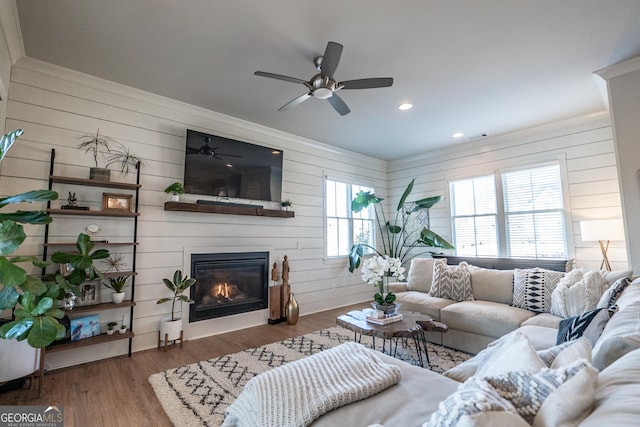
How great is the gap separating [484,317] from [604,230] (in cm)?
206

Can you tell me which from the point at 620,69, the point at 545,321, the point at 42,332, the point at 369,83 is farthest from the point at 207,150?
the point at 620,69

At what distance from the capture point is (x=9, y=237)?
5.17 feet

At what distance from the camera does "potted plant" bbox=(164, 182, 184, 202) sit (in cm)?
345

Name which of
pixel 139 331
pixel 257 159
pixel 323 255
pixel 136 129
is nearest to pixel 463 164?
pixel 323 255

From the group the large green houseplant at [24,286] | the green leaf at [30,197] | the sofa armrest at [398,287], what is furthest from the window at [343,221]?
the green leaf at [30,197]

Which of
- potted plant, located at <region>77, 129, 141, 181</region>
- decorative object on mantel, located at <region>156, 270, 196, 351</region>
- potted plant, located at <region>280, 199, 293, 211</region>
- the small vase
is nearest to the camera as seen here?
potted plant, located at <region>77, 129, 141, 181</region>

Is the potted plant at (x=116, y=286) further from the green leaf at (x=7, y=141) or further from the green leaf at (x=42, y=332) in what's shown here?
the green leaf at (x=7, y=141)

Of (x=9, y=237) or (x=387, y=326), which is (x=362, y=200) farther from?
(x=9, y=237)

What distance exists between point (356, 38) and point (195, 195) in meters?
2.65

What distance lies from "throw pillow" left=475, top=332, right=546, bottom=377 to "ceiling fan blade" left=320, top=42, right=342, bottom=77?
2.13 metres

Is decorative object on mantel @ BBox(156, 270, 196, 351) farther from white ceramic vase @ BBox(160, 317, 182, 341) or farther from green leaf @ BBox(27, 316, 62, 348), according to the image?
green leaf @ BBox(27, 316, 62, 348)

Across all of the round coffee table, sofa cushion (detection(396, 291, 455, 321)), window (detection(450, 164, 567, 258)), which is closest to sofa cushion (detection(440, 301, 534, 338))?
sofa cushion (detection(396, 291, 455, 321))

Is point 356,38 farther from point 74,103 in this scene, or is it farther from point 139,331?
point 139,331

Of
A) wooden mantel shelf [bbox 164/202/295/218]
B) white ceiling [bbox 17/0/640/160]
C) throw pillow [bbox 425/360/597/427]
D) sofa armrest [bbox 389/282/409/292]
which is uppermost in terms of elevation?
white ceiling [bbox 17/0/640/160]
